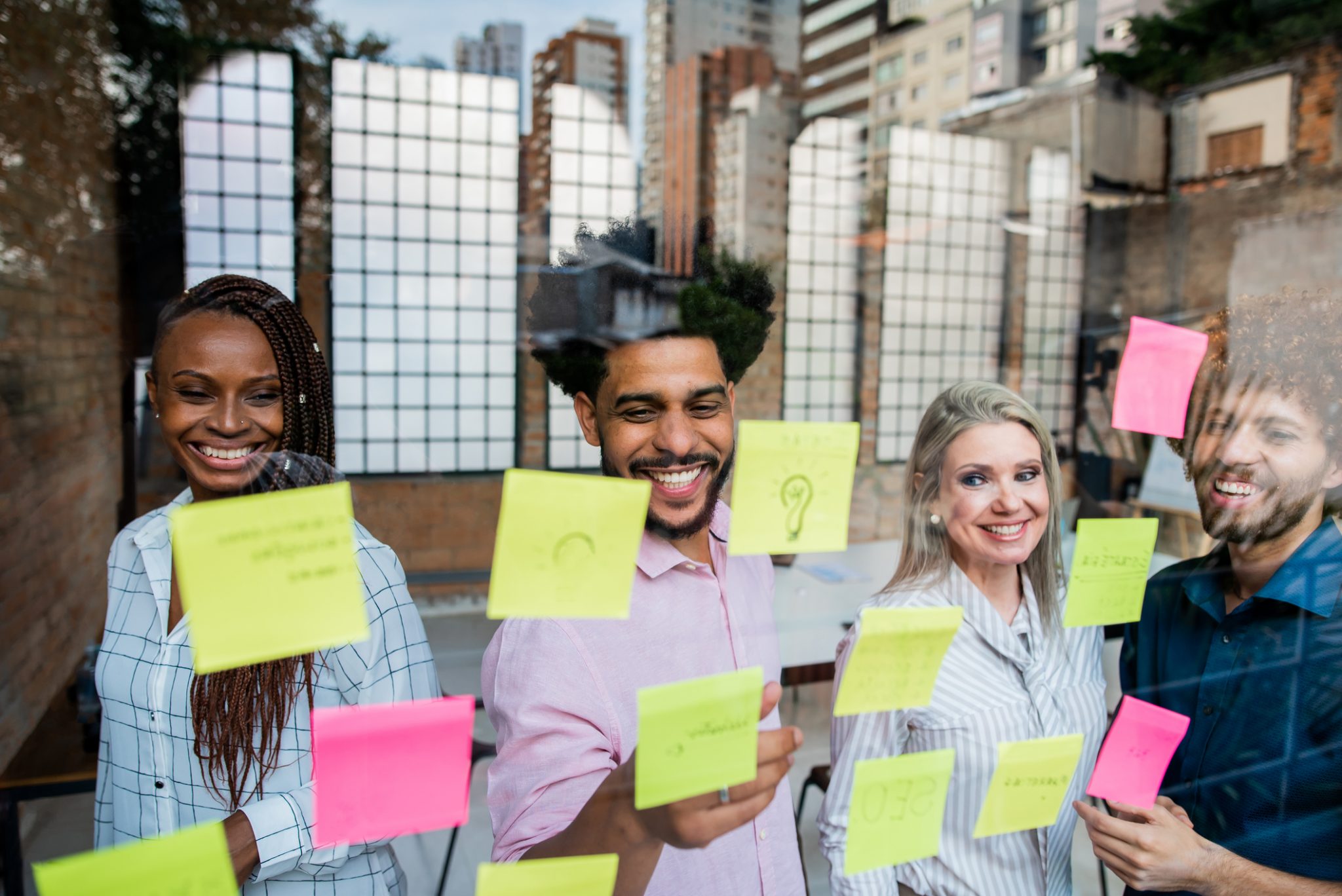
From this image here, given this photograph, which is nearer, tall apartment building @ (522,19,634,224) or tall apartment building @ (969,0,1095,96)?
tall apartment building @ (522,19,634,224)

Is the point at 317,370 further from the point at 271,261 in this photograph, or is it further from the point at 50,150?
the point at 50,150

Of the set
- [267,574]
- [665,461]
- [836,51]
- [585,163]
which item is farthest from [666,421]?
[836,51]

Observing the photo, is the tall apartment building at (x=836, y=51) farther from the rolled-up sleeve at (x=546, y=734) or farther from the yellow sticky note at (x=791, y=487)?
the rolled-up sleeve at (x=546, y=734)

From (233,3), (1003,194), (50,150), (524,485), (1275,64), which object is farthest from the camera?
(1003,194)

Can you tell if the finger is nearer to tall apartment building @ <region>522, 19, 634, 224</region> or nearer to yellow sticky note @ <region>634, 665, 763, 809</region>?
yellow sticky note @ <region>634, 665, 763, 809</region>

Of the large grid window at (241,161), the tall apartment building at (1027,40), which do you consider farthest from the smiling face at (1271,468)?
the tall apartment building at (1027,40)

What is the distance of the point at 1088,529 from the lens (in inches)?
42.5

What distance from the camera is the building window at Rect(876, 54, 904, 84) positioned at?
2.37 metres

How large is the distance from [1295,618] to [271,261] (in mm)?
1524

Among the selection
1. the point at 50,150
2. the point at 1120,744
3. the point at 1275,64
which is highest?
the point at 1275,64

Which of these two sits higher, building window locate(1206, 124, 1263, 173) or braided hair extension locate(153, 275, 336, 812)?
building window locate(1206, 124, 1263, 173)

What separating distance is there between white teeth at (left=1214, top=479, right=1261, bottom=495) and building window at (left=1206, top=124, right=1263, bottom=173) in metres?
2.90

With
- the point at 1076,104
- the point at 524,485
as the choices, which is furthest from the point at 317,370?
the point at 1076,104

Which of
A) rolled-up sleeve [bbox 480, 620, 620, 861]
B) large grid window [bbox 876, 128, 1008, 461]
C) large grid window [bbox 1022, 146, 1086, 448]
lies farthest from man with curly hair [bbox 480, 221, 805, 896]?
large grid window [bbox 1022, 146, 1086, 448]
